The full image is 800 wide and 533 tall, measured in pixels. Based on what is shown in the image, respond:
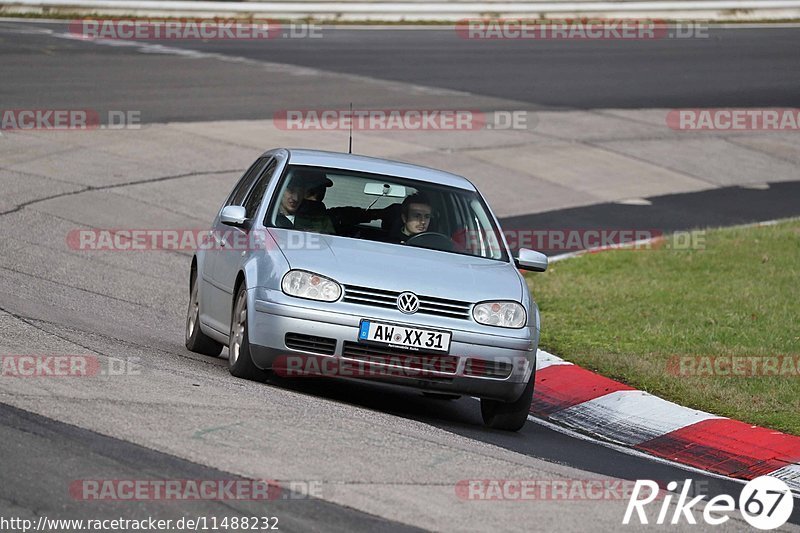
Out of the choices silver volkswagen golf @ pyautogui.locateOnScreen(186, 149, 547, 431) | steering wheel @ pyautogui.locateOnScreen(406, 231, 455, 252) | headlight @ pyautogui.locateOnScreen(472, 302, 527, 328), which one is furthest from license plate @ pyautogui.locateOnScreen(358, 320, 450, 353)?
steering wheel @ pyautogui.locateOnScreen(406, 231, 455, 252)

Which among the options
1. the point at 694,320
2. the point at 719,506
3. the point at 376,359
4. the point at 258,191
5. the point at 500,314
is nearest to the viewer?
the point at 719,506

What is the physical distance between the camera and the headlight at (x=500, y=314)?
8.40 meters

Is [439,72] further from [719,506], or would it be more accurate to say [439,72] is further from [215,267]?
[719,506]

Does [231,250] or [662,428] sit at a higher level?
[231,250]

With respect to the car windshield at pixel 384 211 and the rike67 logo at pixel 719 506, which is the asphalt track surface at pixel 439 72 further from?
the rike67 logo at pixel 719 506

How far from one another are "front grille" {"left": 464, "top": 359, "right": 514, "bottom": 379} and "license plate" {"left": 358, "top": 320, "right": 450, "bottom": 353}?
21 centimetres

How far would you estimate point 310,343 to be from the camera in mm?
8188

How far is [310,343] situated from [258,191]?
2.02 metres

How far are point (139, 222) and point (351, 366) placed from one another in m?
8.04

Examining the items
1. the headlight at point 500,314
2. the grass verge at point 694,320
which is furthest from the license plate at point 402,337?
the grass verge at point 694,320

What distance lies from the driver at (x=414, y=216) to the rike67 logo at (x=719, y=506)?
8.61ft

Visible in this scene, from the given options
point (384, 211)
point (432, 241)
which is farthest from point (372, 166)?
point (432, 241)

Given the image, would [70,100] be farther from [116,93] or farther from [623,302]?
[623,302]

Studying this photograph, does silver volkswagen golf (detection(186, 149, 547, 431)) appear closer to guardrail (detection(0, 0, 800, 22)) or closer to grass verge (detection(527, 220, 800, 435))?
grass verge (detection(527, 220, 800, 435))
